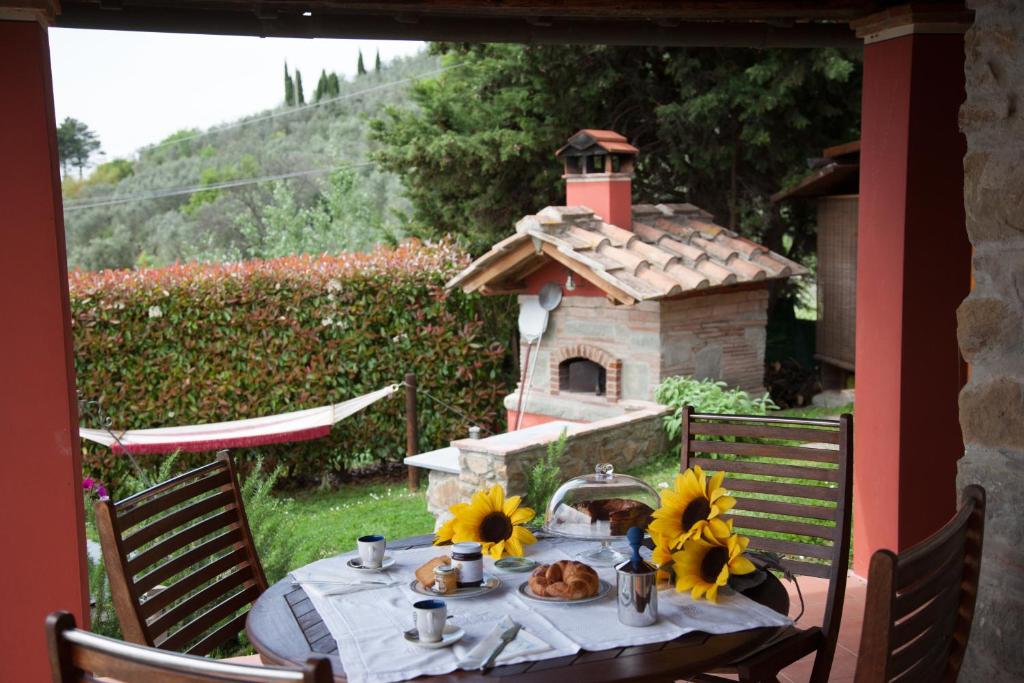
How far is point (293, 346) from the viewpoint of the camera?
7.23 metres

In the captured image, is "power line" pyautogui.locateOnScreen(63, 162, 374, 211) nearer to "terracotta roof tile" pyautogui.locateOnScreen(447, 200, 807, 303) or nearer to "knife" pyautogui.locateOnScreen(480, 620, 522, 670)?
"terracotta roof tile" pyautogui.locateOnScreen(447, 200, 807, 303)

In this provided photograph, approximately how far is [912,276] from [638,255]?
3339mm

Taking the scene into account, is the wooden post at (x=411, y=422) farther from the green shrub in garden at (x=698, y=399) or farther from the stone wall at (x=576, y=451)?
the green shrub in garden at (x=698, y=399)

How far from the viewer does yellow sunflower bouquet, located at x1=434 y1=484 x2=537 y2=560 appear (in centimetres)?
222

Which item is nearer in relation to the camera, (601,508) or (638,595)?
(638,595)

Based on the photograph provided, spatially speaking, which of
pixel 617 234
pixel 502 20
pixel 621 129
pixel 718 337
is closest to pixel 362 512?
pixel 617 234

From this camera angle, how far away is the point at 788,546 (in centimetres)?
258

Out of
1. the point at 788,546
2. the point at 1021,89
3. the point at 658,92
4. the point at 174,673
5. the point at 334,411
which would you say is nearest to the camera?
the point at 174,673

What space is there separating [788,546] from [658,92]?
695 centimetres

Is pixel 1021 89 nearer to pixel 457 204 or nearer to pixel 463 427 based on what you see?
pixel 463 427

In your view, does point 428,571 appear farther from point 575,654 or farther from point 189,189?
point 189,189

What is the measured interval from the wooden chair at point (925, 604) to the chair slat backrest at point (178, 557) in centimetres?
146

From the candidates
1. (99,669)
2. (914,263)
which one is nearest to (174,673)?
(99,669)

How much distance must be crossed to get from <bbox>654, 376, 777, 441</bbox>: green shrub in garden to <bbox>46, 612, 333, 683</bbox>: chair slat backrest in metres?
5.23
